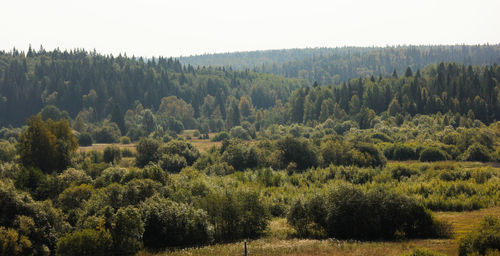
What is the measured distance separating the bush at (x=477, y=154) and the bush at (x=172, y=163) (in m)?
65.1

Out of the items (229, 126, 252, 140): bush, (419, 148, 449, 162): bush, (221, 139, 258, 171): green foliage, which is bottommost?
Answer: (229, 126, 252, 140): bush

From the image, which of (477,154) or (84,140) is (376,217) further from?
(84,140)

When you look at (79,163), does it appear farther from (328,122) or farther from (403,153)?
(328,122)

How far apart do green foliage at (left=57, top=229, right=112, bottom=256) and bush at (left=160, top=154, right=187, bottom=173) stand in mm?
58441

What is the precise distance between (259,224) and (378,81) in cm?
15741

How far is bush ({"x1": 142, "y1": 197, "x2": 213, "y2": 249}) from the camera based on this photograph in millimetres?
47969

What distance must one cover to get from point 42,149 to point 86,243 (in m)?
48.9

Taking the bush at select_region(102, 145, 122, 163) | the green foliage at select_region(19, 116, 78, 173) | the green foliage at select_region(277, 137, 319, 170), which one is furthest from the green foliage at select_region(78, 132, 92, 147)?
the green foliage at select_region(277, 137, 319, 170)

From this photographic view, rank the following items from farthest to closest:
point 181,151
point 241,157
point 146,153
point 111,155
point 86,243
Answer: point 181,151 < point 111,155 < point 146,153 < point 241,157 < point 86,243

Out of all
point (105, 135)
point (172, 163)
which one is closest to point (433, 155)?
point (172, 163)

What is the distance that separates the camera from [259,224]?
175 ft

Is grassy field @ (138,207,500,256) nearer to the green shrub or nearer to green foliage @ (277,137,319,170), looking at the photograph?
the green shrub

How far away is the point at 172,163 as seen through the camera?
101 meters

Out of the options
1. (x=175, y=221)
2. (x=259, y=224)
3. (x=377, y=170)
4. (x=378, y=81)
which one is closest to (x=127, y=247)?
(x=175, y=221)
